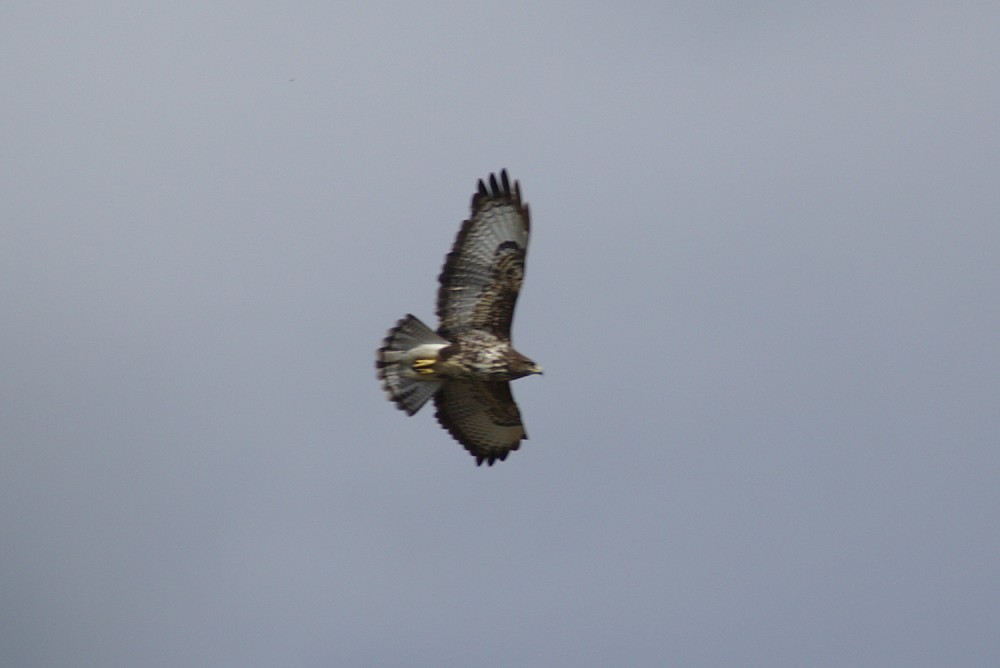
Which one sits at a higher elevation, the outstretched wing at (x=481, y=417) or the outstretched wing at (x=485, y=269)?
the outstretched wing at (x=485, y=269)

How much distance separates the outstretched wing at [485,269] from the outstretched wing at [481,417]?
93 cm

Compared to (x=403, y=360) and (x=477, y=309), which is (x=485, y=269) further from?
(x=403, y=360)

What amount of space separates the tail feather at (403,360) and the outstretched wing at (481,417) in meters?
0.49

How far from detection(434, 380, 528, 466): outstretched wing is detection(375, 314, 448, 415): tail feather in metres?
0.49

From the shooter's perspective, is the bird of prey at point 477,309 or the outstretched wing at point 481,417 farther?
the outstretched wing at point 481,417

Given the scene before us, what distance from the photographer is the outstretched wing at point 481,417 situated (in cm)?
2342

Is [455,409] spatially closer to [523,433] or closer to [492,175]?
[523,433]

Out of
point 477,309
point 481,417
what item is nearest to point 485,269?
point 477,309

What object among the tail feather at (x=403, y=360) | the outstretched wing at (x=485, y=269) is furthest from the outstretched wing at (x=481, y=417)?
the outstretched wing at (x=485, y=269)

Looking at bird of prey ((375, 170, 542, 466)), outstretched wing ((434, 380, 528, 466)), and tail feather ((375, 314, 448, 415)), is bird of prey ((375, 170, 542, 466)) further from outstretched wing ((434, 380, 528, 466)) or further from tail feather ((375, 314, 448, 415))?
outstretched wing ((434, 380, 528, 466))

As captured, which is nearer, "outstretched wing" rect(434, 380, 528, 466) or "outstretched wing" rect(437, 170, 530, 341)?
"outstretched wing" rect(437, 170, 530, 341)

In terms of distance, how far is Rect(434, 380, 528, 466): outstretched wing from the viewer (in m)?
23.4

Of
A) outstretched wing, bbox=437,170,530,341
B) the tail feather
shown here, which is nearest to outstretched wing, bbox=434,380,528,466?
the tail feather

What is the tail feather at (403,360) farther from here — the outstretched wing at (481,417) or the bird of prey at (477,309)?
the outstretched wing at (481,417)
